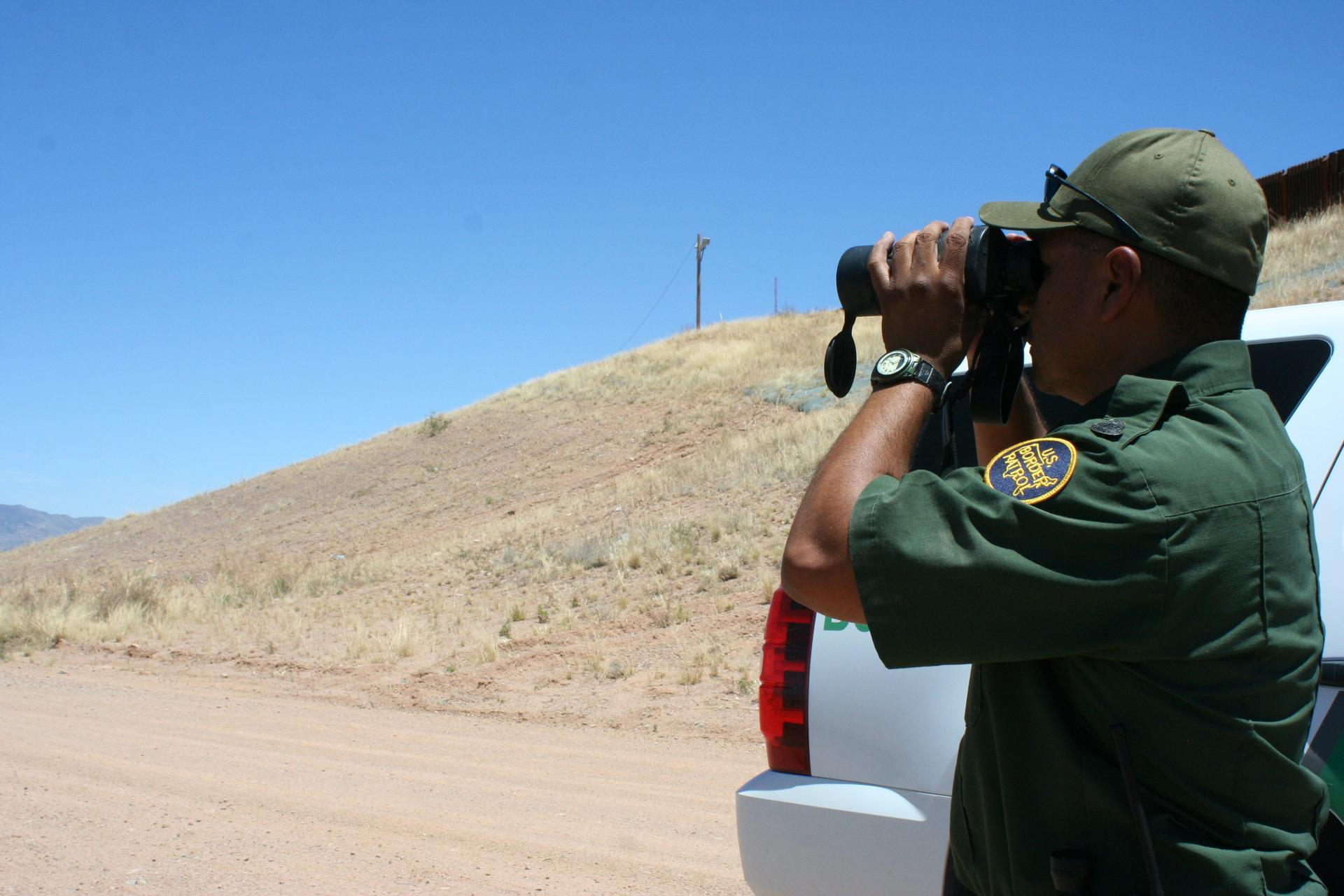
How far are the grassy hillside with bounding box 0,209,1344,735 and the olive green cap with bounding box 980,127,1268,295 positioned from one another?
673cm

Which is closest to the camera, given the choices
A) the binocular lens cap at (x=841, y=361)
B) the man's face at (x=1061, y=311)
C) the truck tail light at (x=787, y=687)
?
the man's face at (x=1061, y=311)

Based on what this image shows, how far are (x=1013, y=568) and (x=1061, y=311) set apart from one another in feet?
1.53

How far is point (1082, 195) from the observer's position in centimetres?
160

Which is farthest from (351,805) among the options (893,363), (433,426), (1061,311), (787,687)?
(433,426)

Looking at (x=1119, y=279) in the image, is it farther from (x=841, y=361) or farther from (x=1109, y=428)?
(x=841, y=361)

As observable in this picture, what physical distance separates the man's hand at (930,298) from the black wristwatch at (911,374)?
0.05 ft

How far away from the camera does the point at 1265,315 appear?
2.78m

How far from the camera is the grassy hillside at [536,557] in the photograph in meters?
10.4

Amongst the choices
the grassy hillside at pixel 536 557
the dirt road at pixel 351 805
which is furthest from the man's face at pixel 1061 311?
the grassy hillside at pixel 536 557

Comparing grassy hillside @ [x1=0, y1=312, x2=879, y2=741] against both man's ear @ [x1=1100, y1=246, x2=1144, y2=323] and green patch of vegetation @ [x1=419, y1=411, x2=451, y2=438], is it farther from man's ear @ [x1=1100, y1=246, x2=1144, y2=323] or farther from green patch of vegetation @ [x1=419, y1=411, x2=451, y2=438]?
man's ear @ [x1=1100, y1=246, x2=1144, y2=323]

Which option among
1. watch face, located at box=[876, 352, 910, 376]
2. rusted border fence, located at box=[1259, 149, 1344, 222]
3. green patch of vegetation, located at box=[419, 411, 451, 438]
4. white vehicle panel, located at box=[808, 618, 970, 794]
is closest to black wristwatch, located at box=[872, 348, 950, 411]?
watch face, located at box=[876, 352, 910, 376]

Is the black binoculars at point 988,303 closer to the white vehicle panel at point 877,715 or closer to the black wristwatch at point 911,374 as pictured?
the black wristwatch at point 911,374

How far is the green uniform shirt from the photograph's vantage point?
1.37 meters

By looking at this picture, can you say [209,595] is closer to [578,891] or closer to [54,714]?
[54,714]
